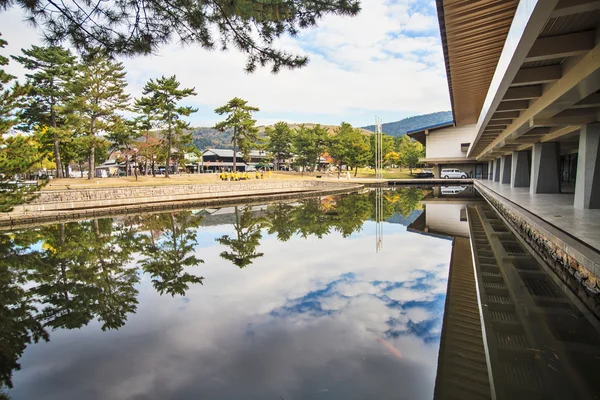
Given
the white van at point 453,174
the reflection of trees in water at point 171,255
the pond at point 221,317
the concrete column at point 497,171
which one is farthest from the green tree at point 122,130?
the white van at point 453,174

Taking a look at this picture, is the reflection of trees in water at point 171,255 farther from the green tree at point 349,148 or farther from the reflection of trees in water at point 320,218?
the green tree at point 349,148

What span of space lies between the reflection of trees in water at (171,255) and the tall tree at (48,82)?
18.5 metres

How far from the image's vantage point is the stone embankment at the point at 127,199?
1390 cm

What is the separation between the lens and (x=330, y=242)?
32.9 ft

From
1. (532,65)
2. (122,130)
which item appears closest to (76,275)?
(532,65)

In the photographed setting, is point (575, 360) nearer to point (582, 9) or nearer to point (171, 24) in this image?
point (582, 9)

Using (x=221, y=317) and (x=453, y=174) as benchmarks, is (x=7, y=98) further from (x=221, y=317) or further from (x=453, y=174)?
(x=453, y=174)

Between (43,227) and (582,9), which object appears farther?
(43,227)

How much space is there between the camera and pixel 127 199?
701 inches

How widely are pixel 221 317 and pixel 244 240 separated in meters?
5.72

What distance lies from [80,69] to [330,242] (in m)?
26.2

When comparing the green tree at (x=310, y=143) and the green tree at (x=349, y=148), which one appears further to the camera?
the green tree at (x=310, y=143)

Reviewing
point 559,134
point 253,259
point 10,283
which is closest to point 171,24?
point 253,259

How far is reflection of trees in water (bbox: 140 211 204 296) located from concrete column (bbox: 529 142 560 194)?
14.1 metres
